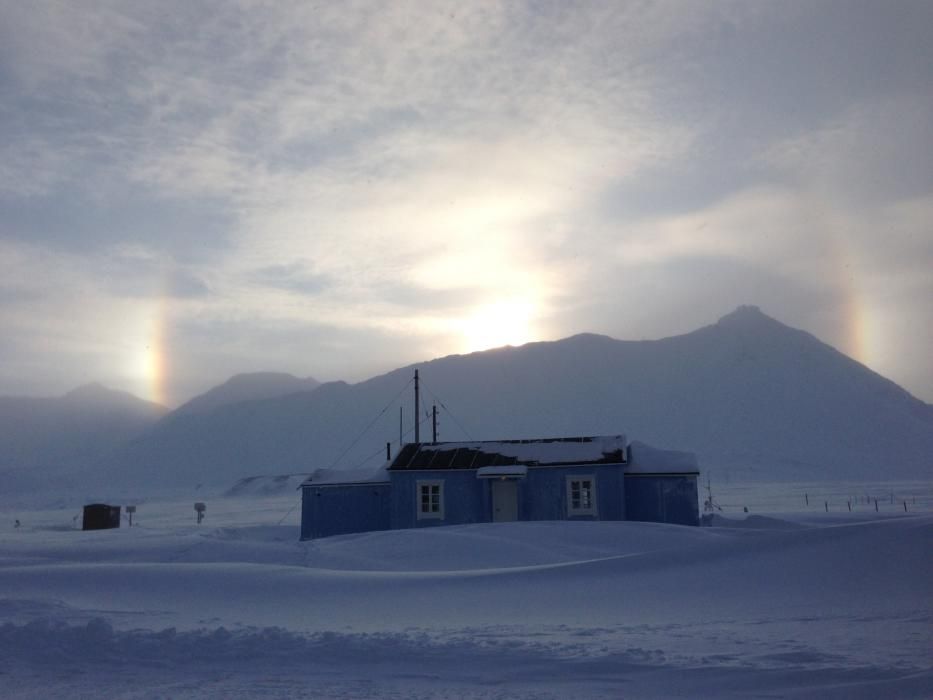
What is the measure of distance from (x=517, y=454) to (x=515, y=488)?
1.31 meters

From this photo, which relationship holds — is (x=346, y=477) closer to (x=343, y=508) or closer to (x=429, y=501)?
(x=343, y=508)

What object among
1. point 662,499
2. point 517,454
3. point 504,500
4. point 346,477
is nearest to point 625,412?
point 346,477

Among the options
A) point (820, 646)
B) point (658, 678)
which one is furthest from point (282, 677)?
point (820, 646)

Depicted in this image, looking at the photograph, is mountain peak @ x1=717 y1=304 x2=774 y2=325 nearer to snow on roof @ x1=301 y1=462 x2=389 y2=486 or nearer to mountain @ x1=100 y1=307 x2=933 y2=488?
mountain @ x1=100 y1=307 x2=933 y2=488

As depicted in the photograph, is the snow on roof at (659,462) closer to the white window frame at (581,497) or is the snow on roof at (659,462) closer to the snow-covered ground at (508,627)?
the white window frame at (581,497)

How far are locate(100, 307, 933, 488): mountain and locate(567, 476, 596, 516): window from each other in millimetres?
77004

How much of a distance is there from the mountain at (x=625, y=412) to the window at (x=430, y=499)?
256 feet

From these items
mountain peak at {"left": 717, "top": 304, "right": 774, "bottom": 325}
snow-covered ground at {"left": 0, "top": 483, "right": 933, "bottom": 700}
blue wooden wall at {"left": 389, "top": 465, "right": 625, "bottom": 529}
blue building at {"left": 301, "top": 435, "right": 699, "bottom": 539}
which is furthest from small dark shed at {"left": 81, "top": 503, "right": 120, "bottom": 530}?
mountain peak at {"left": 717, "top": 304, "right": 774, "bottom": 325}

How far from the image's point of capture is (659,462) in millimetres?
29844

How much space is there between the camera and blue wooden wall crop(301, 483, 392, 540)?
31312 mm

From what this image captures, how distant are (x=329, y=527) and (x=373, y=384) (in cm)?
13429

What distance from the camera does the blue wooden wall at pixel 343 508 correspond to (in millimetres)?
31312

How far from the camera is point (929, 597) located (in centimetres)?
1171

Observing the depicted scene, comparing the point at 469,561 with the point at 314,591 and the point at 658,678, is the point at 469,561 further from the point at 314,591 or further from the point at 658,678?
the point at 658,678
